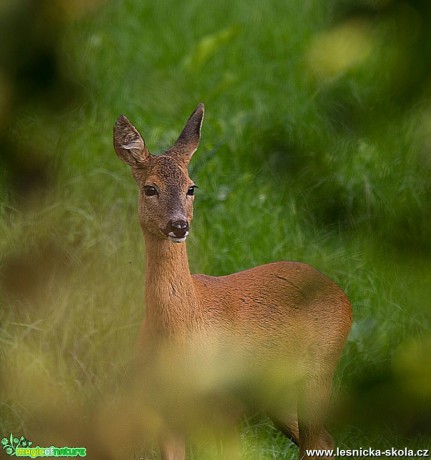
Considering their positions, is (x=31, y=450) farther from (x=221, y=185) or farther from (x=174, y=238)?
(x=221, y=185)

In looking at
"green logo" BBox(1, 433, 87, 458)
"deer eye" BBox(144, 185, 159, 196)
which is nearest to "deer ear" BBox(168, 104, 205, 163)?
"deer eye" BBox(144, 185, 159, 196)

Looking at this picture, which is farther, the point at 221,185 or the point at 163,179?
the point at 221,185

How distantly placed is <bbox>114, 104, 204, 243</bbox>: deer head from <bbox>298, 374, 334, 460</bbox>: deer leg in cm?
61

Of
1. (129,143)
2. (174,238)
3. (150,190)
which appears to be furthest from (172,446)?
(129,143)

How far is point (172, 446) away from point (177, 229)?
60 centimetres

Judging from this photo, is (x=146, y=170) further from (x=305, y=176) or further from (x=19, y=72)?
(x=305, y=176)

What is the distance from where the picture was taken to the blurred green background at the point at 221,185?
0.79m

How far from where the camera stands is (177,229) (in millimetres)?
2658

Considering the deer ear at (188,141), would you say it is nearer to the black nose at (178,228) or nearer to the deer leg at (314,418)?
the black nose at (178,228)

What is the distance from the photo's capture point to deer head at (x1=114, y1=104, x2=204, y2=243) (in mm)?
2719

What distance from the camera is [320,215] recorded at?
82 cm

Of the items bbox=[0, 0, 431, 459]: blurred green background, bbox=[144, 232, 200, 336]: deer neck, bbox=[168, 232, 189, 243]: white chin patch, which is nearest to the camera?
bbox=[0, 0, 431, 459]: blurred green background

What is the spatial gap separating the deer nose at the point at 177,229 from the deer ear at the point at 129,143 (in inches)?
10.2

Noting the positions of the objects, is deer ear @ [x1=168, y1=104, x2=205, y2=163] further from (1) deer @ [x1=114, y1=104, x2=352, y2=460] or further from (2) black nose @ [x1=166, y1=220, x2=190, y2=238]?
(2) black nose @ [x1=166, y1=220, x2=190, y2=238]
